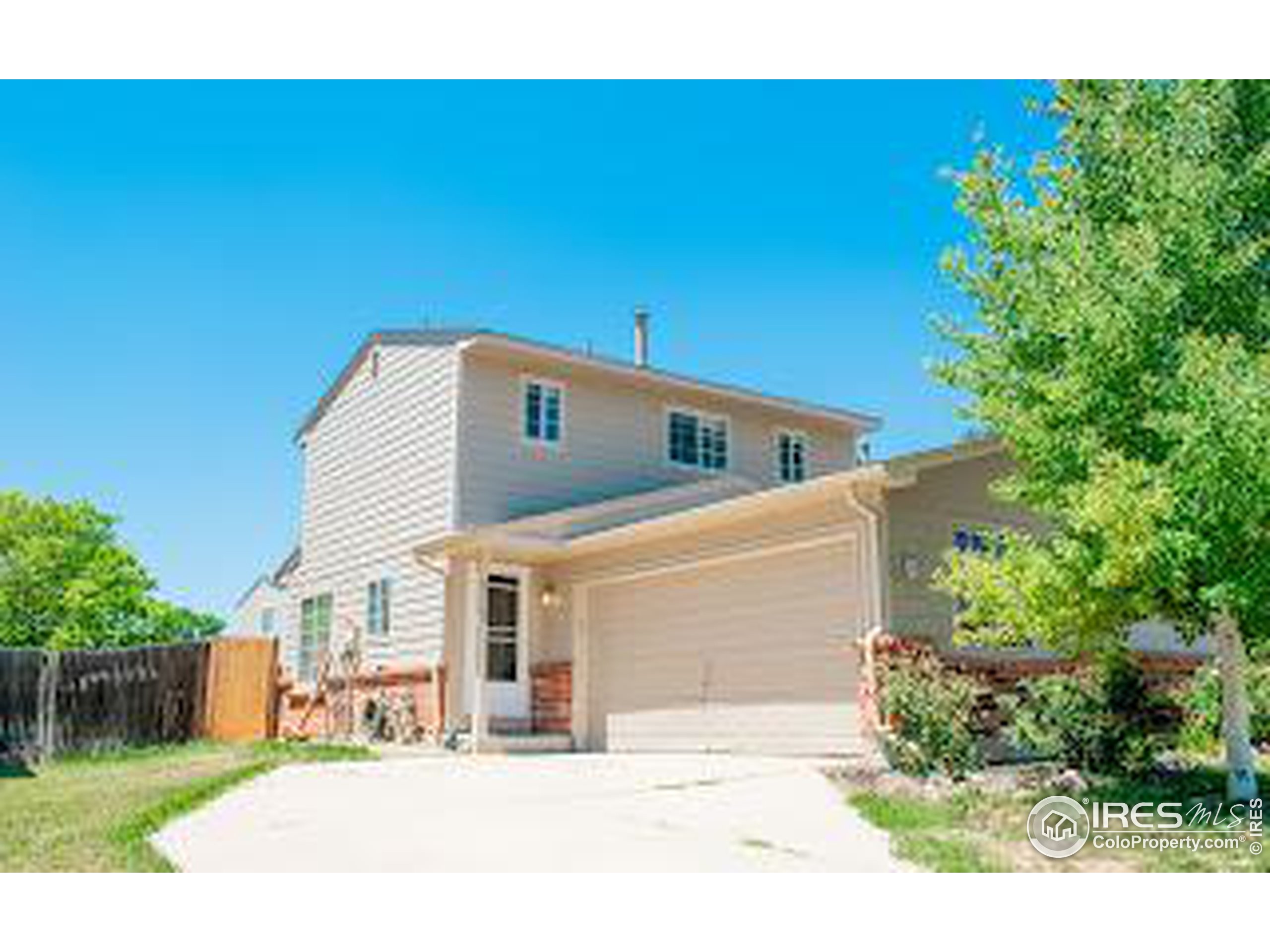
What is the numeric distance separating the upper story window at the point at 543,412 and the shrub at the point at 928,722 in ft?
27.3

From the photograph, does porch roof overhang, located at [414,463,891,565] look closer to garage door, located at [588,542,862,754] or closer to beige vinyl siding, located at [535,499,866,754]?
beige vinyl siding, located at [535,499,866,754]

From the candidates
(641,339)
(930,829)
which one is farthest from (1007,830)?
(641,339)

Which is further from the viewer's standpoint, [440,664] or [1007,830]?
[440,664]

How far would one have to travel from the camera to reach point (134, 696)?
18562mm

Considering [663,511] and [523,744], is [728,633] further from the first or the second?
[523,744]

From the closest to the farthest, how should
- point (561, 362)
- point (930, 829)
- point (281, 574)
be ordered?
point (930, 829), point (561, 362), point (281, 574)

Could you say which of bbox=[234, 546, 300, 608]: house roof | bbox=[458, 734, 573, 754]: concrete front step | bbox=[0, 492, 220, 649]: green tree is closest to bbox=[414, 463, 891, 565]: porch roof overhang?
bbox=[458, 734, 573, 754]: concrete front step

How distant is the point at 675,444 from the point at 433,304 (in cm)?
464

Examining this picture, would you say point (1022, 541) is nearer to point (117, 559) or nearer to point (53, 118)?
point (53, 118)

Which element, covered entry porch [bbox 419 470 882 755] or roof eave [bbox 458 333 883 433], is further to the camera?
roof eave [bbox 458 333 883 433]

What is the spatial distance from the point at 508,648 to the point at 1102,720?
28.2 ft

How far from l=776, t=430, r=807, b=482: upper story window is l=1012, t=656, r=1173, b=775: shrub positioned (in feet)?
33.9

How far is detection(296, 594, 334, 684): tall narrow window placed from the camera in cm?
2159
